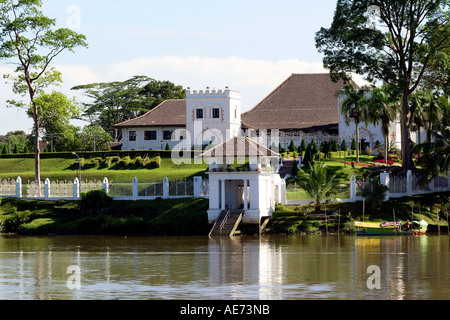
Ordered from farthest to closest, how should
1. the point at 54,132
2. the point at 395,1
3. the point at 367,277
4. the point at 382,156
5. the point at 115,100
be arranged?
the point at 115,100 < the point at 54,132 < the point at 382,156 < the point at 395,1 < the point at 367,277

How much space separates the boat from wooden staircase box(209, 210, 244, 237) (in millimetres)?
7762

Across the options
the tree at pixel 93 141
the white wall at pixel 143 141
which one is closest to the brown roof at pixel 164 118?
the white wall at pixel 143 141

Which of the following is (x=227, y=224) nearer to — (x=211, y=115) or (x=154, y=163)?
(x=154, y=163)

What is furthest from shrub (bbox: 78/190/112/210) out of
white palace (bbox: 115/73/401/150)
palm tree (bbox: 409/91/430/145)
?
white palace (bbox: 115/73/401/150)

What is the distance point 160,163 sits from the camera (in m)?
81.8

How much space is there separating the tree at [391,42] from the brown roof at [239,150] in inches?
462

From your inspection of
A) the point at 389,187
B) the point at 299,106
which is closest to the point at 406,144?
the point at 389,187

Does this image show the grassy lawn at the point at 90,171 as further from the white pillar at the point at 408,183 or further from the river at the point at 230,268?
the river at the point at 230,268

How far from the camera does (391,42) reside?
211 ft

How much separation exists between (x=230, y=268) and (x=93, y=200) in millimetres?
24976

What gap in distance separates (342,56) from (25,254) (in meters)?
30.0

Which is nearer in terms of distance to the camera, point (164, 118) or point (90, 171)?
point (90, 171)

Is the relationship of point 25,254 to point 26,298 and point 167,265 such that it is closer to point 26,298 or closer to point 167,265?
point 167,265
